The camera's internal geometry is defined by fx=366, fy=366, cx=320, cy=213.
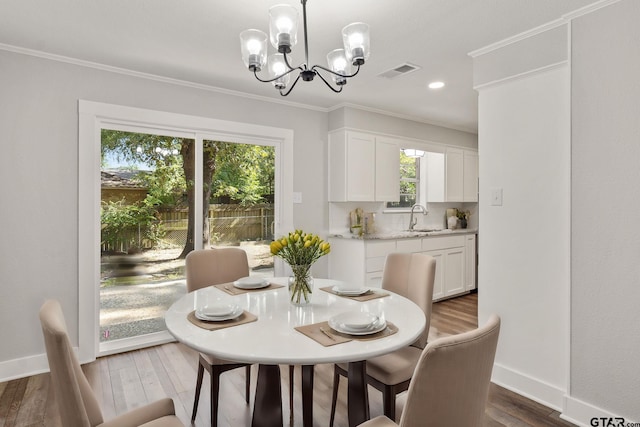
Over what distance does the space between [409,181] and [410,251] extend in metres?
1.37

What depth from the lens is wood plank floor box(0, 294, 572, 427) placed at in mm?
2162

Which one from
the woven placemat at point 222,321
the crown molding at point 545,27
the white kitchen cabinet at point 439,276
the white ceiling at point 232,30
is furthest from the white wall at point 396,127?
the woven placemat at point 222,321

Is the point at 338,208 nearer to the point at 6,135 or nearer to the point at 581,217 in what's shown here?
the point at 581,217

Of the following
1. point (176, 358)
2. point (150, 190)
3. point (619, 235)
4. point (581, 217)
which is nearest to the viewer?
point (619, 235)

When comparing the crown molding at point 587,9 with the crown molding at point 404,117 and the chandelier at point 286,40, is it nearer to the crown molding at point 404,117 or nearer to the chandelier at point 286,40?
the chandelier at point 286,40

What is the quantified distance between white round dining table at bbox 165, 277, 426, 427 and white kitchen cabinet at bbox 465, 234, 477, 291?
11.4 ft

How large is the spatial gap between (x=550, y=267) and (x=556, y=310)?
27 centimetres

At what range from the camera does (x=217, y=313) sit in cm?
158

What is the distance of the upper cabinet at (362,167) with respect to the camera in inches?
165

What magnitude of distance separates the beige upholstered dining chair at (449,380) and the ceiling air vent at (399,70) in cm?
254

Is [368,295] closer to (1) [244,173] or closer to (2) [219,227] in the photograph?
(2) [219,227]

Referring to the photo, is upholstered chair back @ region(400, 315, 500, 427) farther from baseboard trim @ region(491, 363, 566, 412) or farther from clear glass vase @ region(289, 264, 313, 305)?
baseboard trim @ region(491, 363, 566, 412)

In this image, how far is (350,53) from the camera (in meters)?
1.77

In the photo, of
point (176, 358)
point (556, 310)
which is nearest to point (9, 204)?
point (176, 358)
